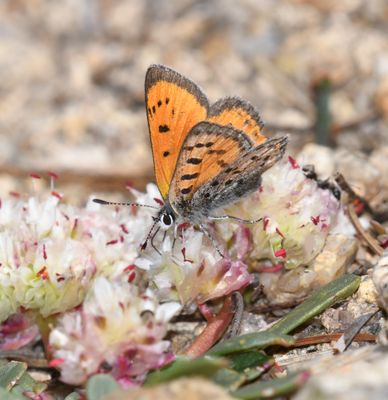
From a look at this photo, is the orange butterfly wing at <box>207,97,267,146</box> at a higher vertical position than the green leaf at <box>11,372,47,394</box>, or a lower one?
higher

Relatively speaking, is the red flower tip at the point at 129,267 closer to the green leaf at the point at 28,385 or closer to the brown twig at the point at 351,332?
the green leaf at the point at 28,385

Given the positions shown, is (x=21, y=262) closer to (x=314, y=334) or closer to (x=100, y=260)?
(x=100, y=260)

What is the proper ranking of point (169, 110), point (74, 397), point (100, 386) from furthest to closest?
point (169, 110) < point (74, 397) < point (100, 386)

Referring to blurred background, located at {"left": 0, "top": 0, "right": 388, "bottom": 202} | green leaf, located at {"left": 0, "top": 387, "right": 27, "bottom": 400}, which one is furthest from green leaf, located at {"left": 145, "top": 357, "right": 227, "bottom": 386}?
blurred background, located at {"left": 0, "top": 0, "right": 388, "bottom": 202}

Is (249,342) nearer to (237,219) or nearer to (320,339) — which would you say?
(320,339)

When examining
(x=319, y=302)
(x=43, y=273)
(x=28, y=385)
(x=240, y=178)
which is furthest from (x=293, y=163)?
(x=28, y=385)

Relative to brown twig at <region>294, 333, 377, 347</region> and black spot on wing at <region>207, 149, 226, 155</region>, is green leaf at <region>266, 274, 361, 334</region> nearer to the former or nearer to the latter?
brown twig at <region>294, 333, 377, 347</region>

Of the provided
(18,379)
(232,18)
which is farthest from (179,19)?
(18,379)
